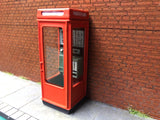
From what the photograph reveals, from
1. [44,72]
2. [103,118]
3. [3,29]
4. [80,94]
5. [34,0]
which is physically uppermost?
[34,0]

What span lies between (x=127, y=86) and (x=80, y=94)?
114 cm

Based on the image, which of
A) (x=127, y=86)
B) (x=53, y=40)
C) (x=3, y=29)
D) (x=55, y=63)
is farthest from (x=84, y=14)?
(x=3, y=29)

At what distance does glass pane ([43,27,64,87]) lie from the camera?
3.57 metres

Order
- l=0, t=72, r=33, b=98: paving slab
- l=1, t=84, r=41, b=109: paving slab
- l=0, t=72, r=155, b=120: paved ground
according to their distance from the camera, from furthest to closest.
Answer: l=0, t=72, r=33, b=98: paving slab < l=1, t=84, r=41, b=109: paving slab < l=0, t=72, r=155, b=120: paved ground

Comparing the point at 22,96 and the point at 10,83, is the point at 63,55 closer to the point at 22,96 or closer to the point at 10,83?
the point at 22,96

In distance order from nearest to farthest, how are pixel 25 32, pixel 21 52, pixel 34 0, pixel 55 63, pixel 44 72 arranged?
pixel 44 72, pixel 55 63, pixel 34 0, pixel 25 32, pixel 21 52

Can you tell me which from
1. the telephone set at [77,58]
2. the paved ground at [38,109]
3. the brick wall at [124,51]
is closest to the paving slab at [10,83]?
the paved ground at [38,109]

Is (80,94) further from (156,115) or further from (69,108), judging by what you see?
(156,115)

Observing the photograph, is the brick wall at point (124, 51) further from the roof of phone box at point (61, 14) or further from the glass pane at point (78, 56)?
the roof of phone box at point (61, 14)

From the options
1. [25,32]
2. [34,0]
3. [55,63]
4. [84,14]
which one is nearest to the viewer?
[84,14]

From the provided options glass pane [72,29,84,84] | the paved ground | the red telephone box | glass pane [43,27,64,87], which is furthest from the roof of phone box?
the paved ground

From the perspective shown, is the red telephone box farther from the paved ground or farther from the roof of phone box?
the paved ground

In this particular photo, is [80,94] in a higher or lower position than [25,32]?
lower

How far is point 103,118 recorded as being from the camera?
328 cm
